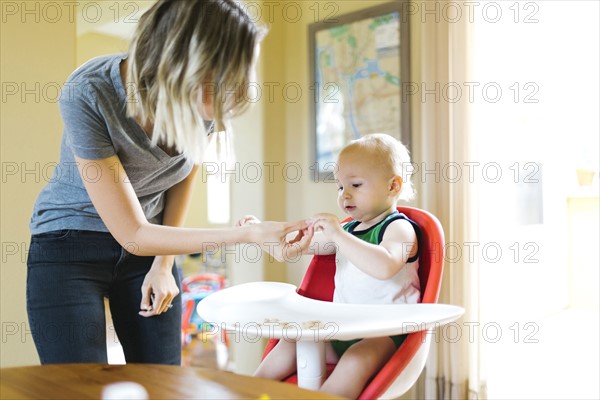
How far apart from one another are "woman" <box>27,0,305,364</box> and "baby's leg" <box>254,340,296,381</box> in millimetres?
244

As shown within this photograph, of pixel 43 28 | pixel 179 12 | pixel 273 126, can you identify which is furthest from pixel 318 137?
pixel 179 12

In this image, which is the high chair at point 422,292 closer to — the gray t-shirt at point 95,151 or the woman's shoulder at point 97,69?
the gray t-shirt at point 95,151

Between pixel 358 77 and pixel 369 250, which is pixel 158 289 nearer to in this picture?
pixel 369 250

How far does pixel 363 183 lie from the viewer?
1716 millimetres

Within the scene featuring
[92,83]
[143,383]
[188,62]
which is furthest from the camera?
[92,83]

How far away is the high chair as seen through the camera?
1.38 meters

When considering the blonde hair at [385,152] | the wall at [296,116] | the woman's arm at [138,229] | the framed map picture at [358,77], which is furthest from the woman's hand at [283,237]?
the wall at [296,116]

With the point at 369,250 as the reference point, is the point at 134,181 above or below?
above

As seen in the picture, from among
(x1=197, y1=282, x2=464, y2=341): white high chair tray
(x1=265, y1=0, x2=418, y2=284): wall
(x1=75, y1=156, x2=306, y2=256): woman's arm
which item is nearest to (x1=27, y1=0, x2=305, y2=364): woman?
(x1=75, y1=156, x2=306, y2=256): woman's arm

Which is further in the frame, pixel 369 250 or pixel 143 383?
pixel 369 250

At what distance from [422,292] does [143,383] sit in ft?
3.10

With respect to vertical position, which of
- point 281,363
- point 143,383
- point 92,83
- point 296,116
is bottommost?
point 281,363

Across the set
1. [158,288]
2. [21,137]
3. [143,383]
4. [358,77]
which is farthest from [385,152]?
[21,137]

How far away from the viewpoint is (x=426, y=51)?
271 cm
